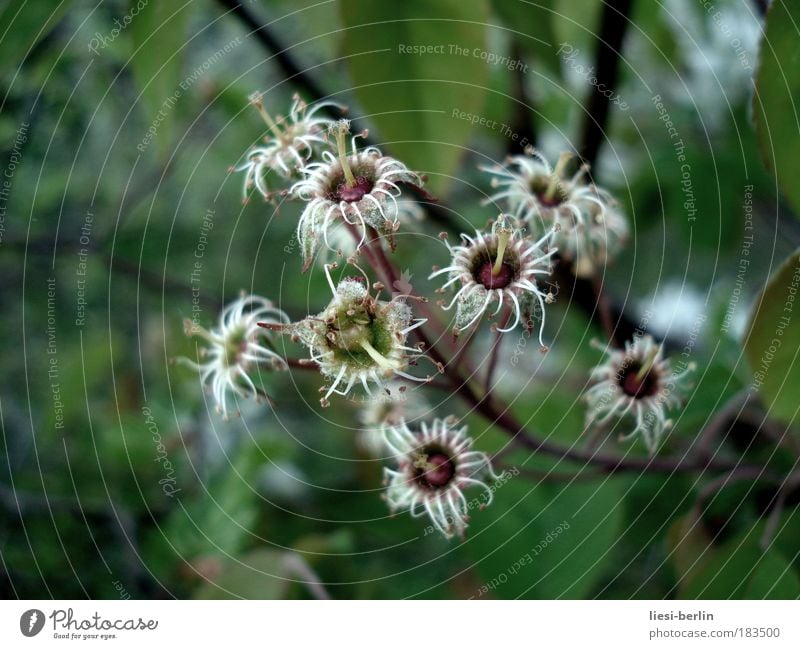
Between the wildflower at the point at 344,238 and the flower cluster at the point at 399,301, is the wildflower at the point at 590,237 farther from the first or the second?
the wildflower at the point at 344,238

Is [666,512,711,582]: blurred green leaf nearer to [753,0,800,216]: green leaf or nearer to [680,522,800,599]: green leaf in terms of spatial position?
[680,522,800,599]: green leaf

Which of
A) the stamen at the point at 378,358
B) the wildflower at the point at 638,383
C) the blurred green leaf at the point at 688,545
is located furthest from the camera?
the blurred green leaf at the point at 688,545

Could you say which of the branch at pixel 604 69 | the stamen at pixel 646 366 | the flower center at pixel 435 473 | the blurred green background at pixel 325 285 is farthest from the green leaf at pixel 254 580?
the branch at pixel 604 69

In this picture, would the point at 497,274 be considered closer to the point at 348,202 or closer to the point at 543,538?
the point at 348,202

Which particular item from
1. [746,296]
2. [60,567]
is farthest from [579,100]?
[60,567]

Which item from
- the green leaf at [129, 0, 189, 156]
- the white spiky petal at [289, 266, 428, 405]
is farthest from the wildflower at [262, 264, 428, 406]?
the green leaf at [129, 0, 189, 156]

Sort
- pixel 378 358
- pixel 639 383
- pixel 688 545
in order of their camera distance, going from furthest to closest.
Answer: pixel 688 545, pixel 639 383, pixel 378 358
